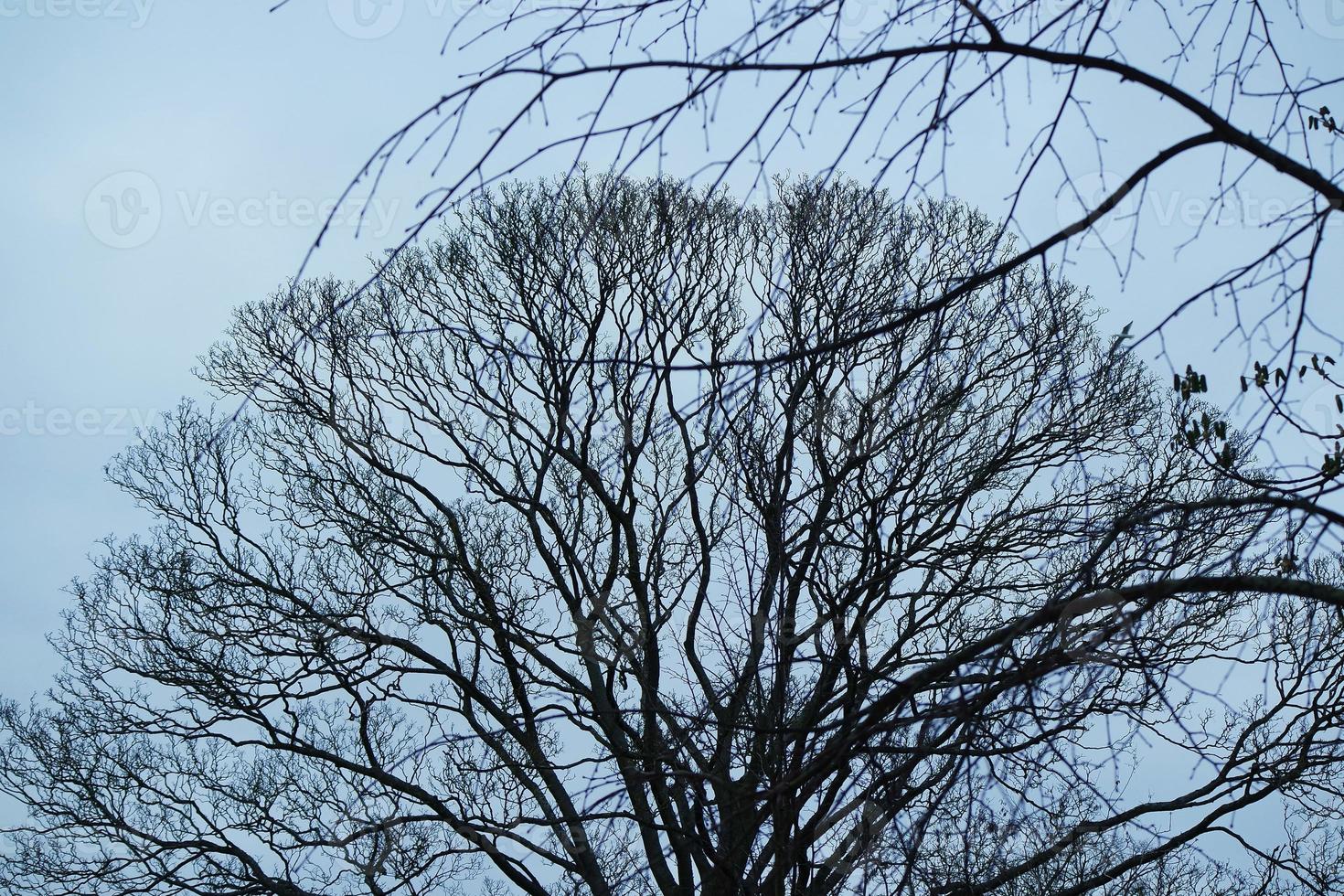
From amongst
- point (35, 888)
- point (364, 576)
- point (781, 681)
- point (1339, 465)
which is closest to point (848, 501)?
point (781, 681)

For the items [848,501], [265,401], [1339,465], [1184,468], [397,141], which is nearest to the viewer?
[397,141]

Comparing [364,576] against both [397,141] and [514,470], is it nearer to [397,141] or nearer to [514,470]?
[514,470]

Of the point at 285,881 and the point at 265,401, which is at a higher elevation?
the point at 265,401

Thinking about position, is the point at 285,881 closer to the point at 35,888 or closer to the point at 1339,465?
the point at 35,888

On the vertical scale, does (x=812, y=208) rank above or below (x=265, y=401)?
below

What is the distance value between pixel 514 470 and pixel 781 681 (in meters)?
5.04

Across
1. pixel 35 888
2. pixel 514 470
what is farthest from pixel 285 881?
pixel 514 470

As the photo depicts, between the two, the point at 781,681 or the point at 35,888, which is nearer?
the point at 781,681

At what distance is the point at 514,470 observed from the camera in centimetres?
1029

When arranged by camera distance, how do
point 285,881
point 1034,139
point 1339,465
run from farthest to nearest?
point 285,881 < point 1339,465 < point 1034,139

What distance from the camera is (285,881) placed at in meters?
9.11

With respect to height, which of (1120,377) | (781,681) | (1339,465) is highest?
(1120,377)

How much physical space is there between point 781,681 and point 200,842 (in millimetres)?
5921

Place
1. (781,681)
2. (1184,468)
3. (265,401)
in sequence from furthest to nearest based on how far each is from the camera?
(265,401) < (1184,468) < (781,681)
